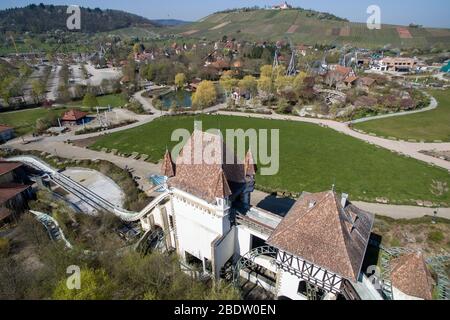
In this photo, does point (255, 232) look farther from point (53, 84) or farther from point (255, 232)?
point (53, 84)

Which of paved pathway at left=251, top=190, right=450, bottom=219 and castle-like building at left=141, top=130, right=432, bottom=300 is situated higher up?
castle-like building at left=141, top=130, right=432, bottom=300

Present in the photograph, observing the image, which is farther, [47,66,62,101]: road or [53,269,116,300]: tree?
[47,66,62,101]: road

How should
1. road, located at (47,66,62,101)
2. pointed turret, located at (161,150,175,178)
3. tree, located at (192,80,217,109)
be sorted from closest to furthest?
pointed turret, located at (161,150,175,178) → tree, located at (192,80,217,109) → road, located at (47,66,62,101)

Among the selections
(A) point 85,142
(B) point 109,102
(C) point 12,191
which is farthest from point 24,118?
(C) point 12,191

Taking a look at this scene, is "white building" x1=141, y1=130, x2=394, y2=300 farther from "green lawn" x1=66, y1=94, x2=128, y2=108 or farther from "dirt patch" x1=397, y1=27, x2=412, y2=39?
"dirt patch" x1=397, y1=27, x2=412, y2=39

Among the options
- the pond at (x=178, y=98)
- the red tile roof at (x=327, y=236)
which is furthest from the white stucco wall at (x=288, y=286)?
the pond at (x=178, y=98)

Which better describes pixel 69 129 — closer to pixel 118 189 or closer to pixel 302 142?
pixel 118 189

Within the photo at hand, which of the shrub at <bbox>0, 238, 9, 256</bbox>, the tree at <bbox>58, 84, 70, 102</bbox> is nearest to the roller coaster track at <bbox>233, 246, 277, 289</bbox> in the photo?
the shrub at <bbox>0, 238, 9, 256</bbox>
